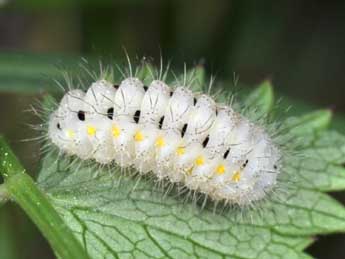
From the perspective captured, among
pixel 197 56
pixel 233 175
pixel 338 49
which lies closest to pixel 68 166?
pixel 233 175

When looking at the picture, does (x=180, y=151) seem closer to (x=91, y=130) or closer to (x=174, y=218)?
(x=174, y=218)

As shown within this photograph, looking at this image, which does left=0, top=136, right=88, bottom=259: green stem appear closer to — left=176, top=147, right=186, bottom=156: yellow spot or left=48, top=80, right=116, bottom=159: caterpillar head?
left=48, top=80, right=116, bottom=159: caterpillar head

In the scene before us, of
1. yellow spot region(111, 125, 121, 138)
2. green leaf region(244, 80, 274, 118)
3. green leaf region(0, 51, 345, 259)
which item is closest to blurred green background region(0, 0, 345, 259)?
green leaf region(244, 80, 274, 118)

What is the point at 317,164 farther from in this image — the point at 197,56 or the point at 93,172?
the point at 197,56

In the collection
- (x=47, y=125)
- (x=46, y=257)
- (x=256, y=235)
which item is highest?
(x=47, y=125)

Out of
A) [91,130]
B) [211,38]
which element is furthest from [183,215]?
[211,38]

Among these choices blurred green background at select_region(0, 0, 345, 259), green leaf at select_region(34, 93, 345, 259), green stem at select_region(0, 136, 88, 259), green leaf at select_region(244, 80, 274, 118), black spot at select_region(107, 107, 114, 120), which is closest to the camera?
green stem at select_region(0, 136, 88, 259)
